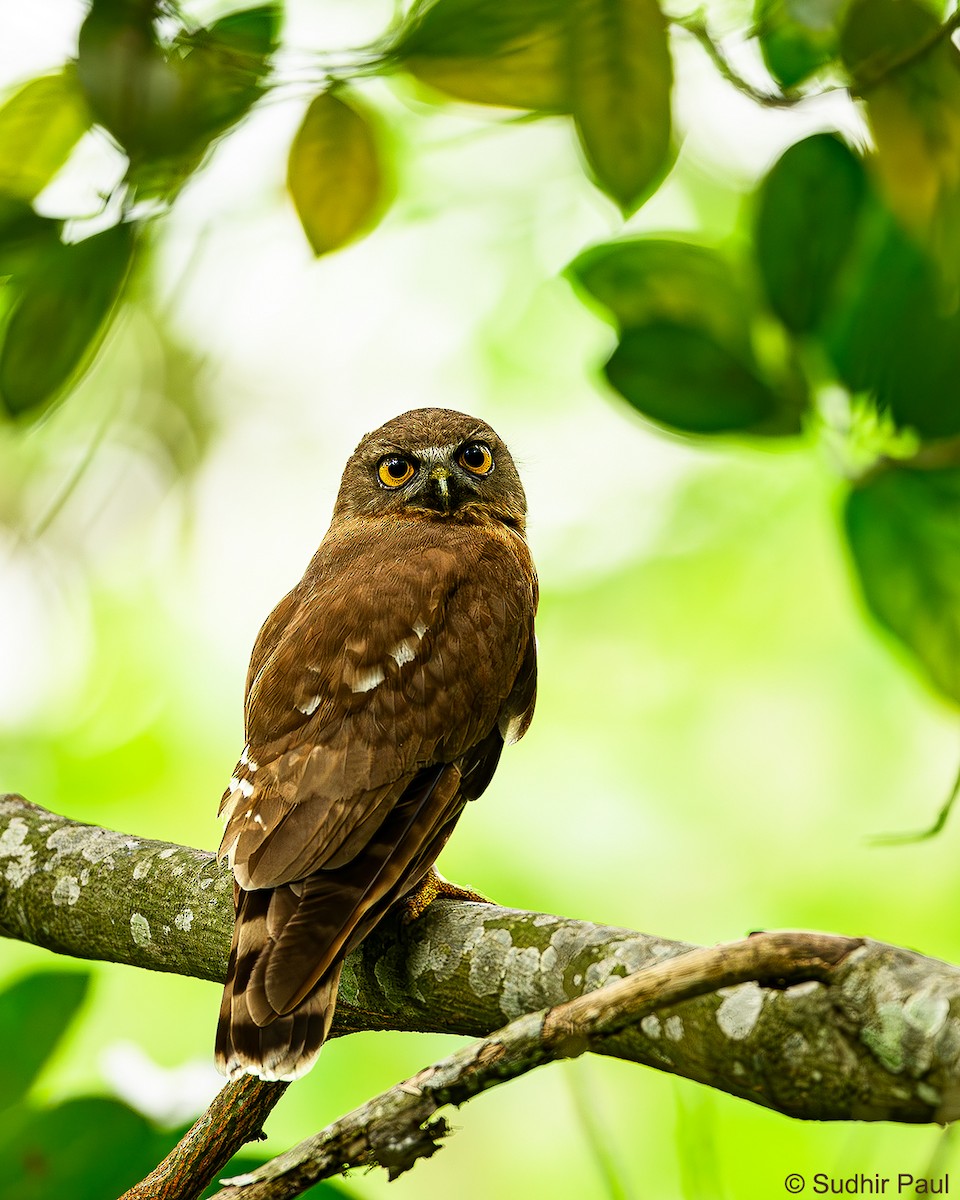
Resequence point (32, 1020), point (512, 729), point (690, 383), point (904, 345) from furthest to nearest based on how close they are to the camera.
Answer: point (512, 729) < point (32, 1020) < point (690, 383) < point (904, 345)

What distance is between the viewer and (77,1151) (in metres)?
1.83

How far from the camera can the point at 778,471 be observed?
279 inches

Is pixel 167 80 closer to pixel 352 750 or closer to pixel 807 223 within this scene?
pixel 807 223

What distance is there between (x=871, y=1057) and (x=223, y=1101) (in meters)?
1.32

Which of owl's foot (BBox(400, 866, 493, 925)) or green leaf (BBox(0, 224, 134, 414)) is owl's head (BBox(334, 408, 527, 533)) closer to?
owl's foot (BBox(400, 866, 493, 925))

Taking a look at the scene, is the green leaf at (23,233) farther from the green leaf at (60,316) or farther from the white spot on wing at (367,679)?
the white spot on wing at (367,679)

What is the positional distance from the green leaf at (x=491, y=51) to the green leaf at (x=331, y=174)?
170 mm

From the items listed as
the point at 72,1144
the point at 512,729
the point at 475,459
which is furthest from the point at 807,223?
the point at 475,459

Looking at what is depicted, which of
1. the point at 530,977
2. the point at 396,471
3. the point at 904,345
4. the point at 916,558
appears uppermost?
the point at 904,345

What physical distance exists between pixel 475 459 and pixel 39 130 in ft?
8.31

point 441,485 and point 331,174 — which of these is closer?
point 331,174

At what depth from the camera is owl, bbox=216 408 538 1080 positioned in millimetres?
2172

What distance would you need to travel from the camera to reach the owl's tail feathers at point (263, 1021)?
210cm

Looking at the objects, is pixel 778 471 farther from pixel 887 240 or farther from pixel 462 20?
pixel 462 20
